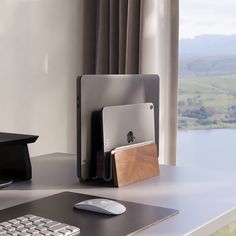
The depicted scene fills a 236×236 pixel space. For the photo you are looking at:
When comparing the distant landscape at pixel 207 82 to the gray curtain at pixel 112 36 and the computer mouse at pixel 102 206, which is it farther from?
the computer mouse at pixel 102 206

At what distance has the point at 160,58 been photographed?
2918mm

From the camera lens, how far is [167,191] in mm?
1558

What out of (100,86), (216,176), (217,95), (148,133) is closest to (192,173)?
(216,176)

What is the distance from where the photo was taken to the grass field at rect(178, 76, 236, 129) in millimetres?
2906

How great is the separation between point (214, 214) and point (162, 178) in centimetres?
45

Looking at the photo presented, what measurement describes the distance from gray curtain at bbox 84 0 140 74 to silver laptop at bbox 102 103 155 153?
1.18 meters

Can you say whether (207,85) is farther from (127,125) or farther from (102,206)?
(102,206)

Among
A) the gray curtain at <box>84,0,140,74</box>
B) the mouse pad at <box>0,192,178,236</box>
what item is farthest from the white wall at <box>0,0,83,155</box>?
the mouse pad at <box>0,192,178,236</box>

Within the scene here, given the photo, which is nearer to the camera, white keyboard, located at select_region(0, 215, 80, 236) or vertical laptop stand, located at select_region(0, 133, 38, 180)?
white keyboard, located at select_region(0, 215, 80, 236)

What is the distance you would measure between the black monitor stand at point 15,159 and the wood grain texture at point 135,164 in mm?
318

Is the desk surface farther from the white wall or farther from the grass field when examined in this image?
the grass field

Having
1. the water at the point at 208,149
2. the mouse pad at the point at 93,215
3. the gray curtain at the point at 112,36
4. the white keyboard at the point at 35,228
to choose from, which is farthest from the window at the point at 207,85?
the white keyboard at the point at 35,228

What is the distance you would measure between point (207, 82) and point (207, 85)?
0.07ft

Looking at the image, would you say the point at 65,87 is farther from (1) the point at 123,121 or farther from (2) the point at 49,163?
(1) the point at 123,121
